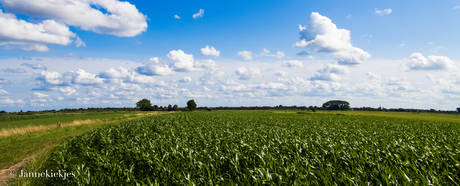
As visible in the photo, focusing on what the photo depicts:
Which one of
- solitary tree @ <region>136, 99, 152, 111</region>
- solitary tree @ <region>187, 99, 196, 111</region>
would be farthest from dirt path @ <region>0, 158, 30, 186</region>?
solitary tree @ <region>187, 99, 196, 111</region>

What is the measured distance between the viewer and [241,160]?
8227 millimetres

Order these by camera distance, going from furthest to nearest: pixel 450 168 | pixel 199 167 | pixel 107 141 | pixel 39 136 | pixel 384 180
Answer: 1. pixel 39 136
2. pixel 107 141
3. pixel 450 168
4. pixel 199 167
5. pixel 384 180

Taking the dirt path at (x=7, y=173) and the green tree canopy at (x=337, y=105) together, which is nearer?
the dirt path at (x=7, y=173)

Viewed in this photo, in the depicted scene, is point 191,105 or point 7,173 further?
point 191,105

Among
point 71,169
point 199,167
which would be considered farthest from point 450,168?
point 71,169

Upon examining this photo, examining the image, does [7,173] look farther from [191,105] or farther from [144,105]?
[191,105]

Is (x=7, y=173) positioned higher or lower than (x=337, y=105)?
lower

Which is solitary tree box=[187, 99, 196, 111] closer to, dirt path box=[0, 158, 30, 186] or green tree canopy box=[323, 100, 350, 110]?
green tree canopy box=[323, 100, 350, 110]

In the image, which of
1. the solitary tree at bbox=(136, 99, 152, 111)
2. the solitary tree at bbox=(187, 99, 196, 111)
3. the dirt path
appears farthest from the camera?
the solitary tree at bbox=(187, 99, 196, 111)

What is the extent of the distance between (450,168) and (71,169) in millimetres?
14045

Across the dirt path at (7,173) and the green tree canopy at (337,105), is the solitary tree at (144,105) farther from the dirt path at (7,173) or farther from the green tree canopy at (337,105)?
the dirt path at (7,173)

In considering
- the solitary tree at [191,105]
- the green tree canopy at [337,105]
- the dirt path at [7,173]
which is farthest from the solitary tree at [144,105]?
the dirt path at [7,173]

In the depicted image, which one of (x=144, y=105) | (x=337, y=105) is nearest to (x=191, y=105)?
(x=144, y=105)

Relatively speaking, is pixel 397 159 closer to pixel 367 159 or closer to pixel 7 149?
pixel 367 159
